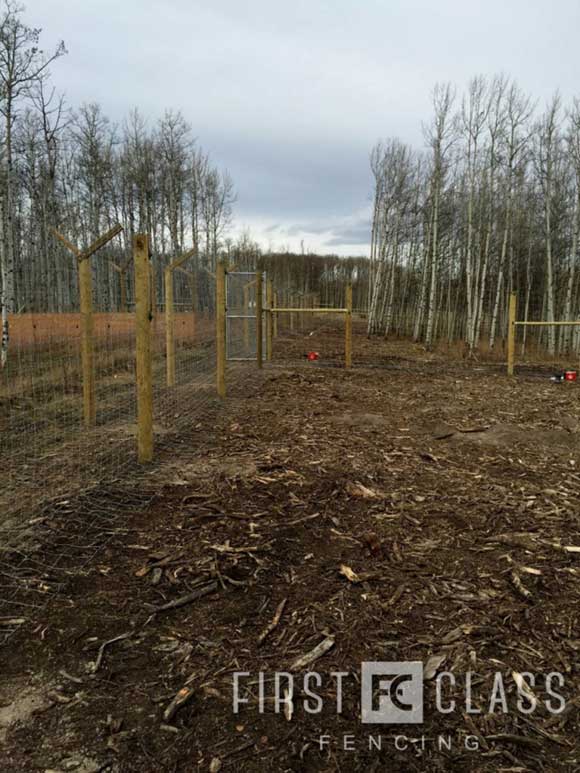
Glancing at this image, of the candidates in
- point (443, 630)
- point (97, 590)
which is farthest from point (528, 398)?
point (97, 590)

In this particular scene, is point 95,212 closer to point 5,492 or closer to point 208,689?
point 5,492

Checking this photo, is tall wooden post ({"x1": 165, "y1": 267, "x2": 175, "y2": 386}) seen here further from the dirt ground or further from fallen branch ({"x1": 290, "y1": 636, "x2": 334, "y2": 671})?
fallen branch ({"x1": 290, "y1": 636, "x2": 334, "y2": 671})

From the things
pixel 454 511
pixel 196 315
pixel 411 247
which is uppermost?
pixel 411 247

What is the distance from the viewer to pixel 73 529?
307cm

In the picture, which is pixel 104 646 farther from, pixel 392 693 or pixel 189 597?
pixel 392 693

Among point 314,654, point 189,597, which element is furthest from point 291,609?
point 189,597

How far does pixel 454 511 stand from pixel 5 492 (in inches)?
122

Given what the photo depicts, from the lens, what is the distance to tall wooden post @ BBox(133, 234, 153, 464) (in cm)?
409

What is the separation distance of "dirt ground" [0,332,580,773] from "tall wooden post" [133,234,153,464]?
0.41m

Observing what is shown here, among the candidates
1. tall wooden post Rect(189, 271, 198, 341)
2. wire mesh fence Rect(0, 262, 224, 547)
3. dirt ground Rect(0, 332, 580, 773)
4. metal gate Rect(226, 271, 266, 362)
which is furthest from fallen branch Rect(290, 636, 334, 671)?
metal gate Rect(226, 271, 266, 362)

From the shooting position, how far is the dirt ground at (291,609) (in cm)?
158

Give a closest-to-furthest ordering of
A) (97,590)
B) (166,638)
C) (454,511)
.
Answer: (166,638), (97,590), (454,511)

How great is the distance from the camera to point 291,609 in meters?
2.30

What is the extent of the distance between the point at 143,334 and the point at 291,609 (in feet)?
8.53
